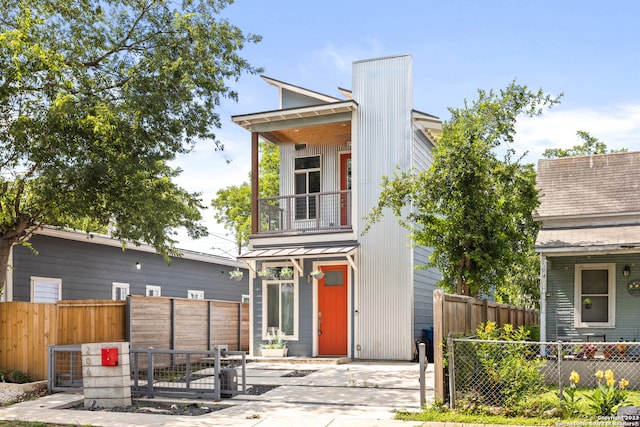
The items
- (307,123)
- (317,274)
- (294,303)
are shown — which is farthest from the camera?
(307,123)

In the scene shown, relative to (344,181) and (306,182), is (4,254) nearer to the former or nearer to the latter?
(306,182)

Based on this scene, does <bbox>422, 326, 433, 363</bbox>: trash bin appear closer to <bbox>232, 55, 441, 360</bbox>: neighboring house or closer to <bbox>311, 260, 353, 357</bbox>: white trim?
<bbox>232, 55, 441, 360</bbox>: neighboring house

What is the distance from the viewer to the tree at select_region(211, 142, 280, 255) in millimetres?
35406

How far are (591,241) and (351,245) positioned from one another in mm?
6549

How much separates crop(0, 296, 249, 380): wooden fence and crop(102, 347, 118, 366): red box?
98.4 inches

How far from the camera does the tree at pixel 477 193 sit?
15875mm

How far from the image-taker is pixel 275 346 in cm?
1928

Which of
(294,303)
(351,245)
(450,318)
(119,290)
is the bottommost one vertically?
(294,303)

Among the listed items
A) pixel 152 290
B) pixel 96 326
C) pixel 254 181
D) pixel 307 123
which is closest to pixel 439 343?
pixel 96 326

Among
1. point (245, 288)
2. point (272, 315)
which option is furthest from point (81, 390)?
point (245, 288)

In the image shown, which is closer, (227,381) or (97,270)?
(227,381)

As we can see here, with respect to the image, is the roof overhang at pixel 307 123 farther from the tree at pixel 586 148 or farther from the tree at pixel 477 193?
the tree at pixel 586 148

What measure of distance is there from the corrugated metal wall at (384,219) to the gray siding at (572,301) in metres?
3.92

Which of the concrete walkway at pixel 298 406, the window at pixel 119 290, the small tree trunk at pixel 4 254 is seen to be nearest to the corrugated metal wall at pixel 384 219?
the concrete walkway at pixel 298 406
